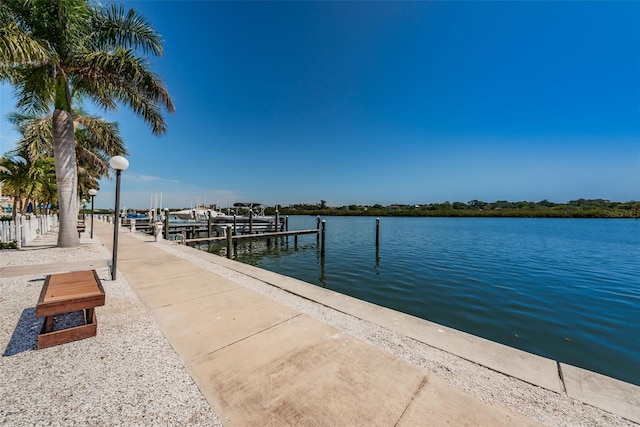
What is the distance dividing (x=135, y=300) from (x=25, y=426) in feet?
10.0

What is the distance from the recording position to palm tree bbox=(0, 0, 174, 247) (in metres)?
8.72

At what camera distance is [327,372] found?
8.87 feet

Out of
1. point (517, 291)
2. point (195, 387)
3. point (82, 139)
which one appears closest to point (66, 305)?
point (195, 387)

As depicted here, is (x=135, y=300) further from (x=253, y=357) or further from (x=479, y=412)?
(x=479, y=412)

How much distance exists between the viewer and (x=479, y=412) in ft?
7.27

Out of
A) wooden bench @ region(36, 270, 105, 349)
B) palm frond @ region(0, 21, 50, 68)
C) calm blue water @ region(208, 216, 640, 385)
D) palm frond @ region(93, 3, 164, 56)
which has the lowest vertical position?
calm blue water @ region(208, 216, 640, 385)

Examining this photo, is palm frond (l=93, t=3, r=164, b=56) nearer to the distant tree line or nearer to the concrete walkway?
the concrete walkway

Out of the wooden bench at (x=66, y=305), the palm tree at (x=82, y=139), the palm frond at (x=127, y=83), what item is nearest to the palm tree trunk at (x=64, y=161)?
the palm frond at (x=127, y=83)

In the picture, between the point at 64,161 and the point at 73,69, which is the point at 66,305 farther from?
the point at 73,69

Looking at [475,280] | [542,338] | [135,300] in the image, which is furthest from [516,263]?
[135,300]

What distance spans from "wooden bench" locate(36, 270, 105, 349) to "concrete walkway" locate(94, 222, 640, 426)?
882 millimetres

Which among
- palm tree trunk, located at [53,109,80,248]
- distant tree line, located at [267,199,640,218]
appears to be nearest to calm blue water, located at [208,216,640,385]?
palm tree trunk, located at [53,109,80,248]

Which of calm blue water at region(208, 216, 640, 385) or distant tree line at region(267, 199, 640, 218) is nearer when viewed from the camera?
calm blue water at region(208, 216, 640, 385)

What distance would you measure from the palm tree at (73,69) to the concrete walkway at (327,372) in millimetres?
9150
